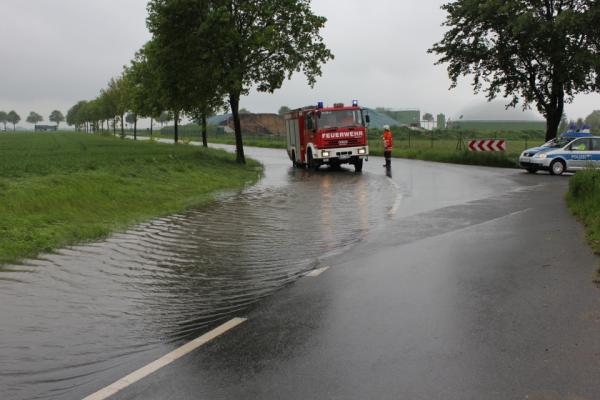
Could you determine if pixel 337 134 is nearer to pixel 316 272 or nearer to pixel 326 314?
pixel 316 272

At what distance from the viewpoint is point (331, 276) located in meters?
7.03

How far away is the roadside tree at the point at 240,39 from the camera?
27062mm

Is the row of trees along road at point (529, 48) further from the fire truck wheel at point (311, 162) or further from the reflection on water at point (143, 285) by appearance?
the reflection on water at point (143, 285)

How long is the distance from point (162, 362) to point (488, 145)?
3008cm

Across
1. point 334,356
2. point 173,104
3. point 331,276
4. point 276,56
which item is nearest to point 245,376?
point 334,356

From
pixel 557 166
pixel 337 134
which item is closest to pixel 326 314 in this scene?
pixel 337 134

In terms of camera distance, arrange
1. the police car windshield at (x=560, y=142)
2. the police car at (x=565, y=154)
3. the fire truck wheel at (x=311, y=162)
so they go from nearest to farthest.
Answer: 1. the police car at (x=565, y=154)
2. the police car windshield at (x=560, y=142)
3. the fire truck wheel at (x=311, y=162)

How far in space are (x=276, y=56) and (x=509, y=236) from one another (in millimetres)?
22142

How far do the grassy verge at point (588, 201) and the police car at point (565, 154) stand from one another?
10982 mm

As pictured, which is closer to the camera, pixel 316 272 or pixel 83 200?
pixel 316 272

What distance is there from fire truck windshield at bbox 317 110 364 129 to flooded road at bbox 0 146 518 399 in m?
11.6

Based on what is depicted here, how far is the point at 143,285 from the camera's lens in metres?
6.75

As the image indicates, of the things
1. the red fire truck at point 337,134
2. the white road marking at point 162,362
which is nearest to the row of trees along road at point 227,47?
the red fire truck at point 337,134

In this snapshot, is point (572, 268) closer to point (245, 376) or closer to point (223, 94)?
point (245, 376)
